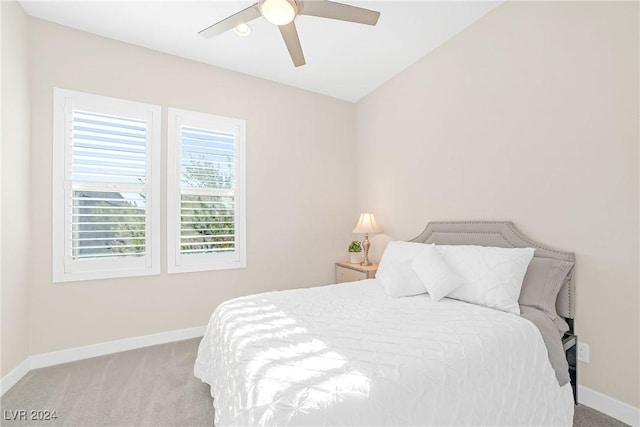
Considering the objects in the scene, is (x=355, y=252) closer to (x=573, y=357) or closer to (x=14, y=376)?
(x=573, y=357)

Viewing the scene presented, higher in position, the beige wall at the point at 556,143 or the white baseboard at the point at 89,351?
the beige wall at the point at 556,143

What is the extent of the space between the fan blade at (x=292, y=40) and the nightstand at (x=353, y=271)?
224 cm

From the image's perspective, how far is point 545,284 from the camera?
6.53 feet

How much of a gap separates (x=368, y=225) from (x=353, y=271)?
58 centimetres

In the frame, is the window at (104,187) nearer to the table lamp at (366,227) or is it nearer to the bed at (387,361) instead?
the bed at (387,361)

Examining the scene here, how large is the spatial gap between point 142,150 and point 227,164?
83cm

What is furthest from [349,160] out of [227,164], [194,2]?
[194,2]

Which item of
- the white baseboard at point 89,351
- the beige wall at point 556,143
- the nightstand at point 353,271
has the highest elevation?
the beige wall at point 556,143

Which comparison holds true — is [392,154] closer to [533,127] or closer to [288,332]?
[533,127]

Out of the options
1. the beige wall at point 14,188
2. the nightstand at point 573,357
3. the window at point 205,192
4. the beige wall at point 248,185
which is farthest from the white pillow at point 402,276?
the beige wall at point 14,188

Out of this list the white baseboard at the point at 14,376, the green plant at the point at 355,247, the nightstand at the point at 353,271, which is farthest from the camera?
the green plant at the point at 355,247

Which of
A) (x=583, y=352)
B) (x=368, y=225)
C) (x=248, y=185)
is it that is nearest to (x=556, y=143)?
(x=583, y=352)

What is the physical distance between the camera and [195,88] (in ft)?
10.5

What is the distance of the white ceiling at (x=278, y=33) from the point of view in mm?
2410
